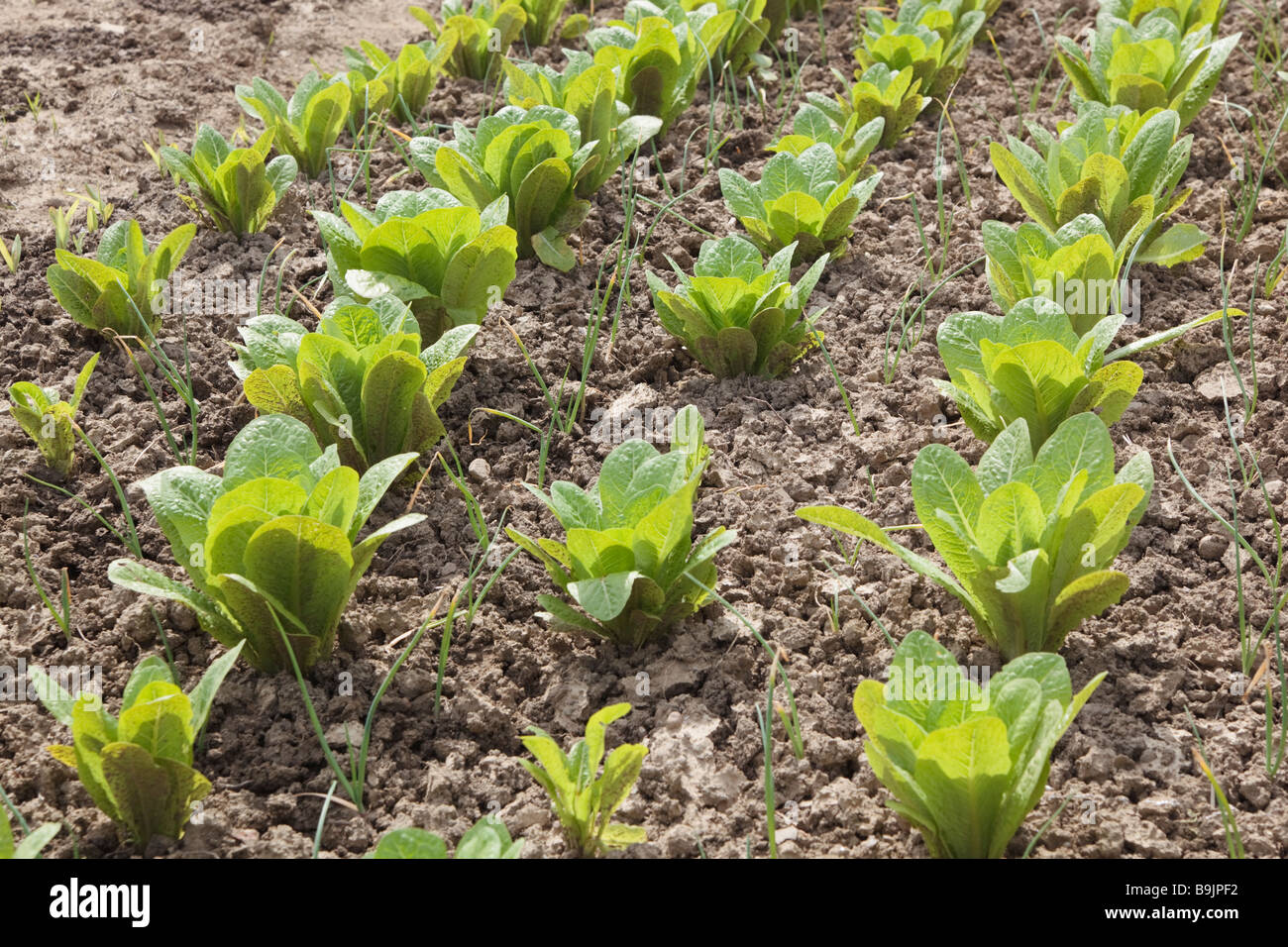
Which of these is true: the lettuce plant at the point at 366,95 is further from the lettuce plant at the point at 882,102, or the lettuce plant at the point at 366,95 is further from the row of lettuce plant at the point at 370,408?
the lettuce plant at the point at 882,102

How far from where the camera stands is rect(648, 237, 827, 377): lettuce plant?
2594 mm

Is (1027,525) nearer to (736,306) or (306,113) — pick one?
(736,306)

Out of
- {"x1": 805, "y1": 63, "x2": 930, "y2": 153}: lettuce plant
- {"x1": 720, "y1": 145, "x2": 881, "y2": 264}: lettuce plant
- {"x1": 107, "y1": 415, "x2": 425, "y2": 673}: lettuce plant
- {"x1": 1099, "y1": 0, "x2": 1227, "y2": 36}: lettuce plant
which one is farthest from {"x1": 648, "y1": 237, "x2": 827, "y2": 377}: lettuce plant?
{"x1": 1099, "y1": 0, "x2": 1227, "y2": 36}: lettuce plant

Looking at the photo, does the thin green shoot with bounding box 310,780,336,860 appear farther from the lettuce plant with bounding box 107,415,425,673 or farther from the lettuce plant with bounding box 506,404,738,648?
the lettuce plant with bounding box 506,404,738,648

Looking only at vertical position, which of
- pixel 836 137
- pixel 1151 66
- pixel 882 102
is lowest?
pixel 836 137

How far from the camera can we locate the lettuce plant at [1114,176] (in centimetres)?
281

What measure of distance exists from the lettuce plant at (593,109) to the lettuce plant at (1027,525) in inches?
58.4

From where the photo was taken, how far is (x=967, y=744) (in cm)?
161

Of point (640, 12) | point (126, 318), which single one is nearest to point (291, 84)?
point (640, 12)

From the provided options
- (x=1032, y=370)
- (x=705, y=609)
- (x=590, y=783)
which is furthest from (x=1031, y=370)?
(x=590, y=783)

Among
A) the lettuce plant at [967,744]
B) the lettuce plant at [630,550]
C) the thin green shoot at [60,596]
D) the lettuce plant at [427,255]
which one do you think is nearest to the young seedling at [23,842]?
the thin green shoot at [60,596]

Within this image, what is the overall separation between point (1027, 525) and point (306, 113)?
7.67 feet
